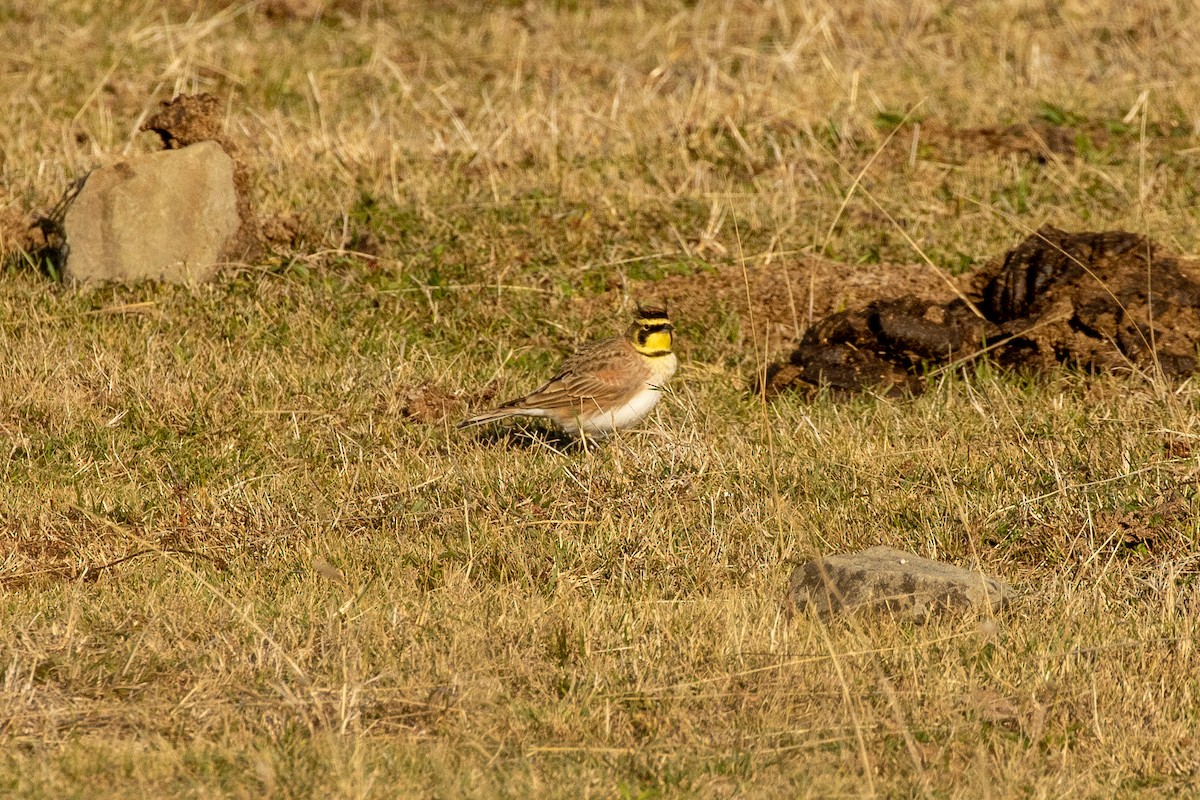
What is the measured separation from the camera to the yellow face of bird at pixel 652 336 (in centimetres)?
859

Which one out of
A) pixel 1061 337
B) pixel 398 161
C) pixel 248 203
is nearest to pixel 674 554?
pixel 1061 337

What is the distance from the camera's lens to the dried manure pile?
9320mm

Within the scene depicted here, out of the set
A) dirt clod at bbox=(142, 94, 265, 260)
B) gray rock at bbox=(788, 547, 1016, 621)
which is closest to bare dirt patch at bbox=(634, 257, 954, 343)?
dirt clod at bbox=(142, 94, 265, 260)

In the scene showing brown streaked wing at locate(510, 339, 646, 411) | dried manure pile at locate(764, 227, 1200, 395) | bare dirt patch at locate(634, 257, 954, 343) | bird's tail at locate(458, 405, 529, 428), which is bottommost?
bare dirt patch at locate(634, 257, 954, 343)

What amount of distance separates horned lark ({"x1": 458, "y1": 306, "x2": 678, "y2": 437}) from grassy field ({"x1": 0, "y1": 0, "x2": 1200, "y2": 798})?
244 mm

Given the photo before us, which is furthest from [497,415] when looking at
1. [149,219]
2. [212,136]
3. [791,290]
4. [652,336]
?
[212,136]

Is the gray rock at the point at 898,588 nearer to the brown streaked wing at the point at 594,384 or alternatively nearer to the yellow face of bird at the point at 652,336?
the brown streaked wing at the point at 594,384

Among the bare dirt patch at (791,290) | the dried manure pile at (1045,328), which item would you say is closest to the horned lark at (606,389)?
the dried manure pile at (1045,328)

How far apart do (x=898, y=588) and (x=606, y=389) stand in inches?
102

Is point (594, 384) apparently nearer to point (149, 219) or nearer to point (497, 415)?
point (497, 415)

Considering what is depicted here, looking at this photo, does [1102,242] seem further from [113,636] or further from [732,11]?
[732,11]

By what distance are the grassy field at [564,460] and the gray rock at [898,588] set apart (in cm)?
13

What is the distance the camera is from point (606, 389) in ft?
27.5

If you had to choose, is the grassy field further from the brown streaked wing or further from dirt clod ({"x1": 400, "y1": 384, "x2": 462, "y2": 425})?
the brown streaked wing
